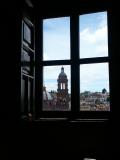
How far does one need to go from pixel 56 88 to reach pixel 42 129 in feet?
1.98

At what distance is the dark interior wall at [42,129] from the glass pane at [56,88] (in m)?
0.35

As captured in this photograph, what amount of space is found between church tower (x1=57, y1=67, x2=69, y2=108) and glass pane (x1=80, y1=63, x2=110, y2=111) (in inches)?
8.1

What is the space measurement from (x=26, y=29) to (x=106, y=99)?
1.43 metres

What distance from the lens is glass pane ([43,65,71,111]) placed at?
3199 millimetres

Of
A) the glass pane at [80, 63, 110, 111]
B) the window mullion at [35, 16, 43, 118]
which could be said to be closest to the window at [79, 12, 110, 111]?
the glass pane at [80, 63, 110, 111]

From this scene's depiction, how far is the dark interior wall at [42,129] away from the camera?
9.09 feet

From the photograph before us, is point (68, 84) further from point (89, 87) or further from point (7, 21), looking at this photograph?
point (7, 21)

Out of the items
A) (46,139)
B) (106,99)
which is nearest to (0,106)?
(46,139)

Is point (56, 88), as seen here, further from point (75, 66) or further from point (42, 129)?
point (42, 129)

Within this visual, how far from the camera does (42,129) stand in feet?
9.74

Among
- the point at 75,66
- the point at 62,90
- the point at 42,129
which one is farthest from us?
the point at 62,90

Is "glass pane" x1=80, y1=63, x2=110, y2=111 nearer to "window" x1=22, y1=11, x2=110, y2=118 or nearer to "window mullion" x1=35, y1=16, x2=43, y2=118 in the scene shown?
"window" x1=22, y1=11, x2=110, y2=118

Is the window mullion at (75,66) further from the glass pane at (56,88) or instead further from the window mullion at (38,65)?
the window mullion at (38,65)

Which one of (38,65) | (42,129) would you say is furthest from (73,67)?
(42,129)
